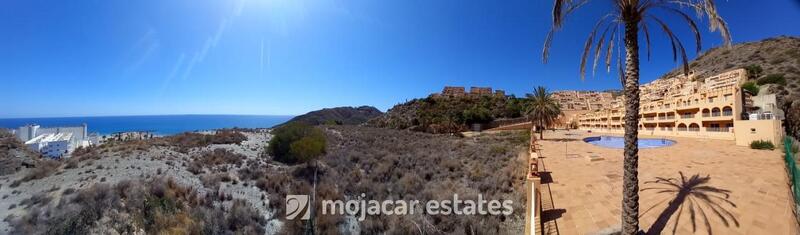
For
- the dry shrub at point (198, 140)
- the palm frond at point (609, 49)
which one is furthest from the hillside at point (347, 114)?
the palm frond at point (609, 49)

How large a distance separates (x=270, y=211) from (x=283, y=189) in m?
1.84

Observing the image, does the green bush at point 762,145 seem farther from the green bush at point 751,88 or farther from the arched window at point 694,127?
the green bush at point 751,88

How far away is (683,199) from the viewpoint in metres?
7.47

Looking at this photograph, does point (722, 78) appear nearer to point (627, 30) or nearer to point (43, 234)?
point (627, 30)

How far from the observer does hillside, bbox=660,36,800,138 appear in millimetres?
38625

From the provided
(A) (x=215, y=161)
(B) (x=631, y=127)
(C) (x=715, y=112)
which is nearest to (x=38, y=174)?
(A) (x=215, y=161)

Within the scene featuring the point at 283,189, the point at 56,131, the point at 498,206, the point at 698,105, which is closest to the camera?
the point at 498,206

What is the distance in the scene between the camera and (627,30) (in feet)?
18.6

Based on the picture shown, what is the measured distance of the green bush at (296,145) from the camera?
51.6 feet

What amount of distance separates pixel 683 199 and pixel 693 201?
0.21m

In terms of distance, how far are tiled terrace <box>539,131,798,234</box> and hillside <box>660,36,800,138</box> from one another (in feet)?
116

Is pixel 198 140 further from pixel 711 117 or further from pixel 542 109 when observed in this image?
pixel 711 117

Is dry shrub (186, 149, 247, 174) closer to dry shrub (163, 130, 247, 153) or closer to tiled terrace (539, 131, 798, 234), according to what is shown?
dry shrub (163, 130, 247, 153)

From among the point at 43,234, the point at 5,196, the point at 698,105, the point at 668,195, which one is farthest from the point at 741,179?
the point at 698,105
